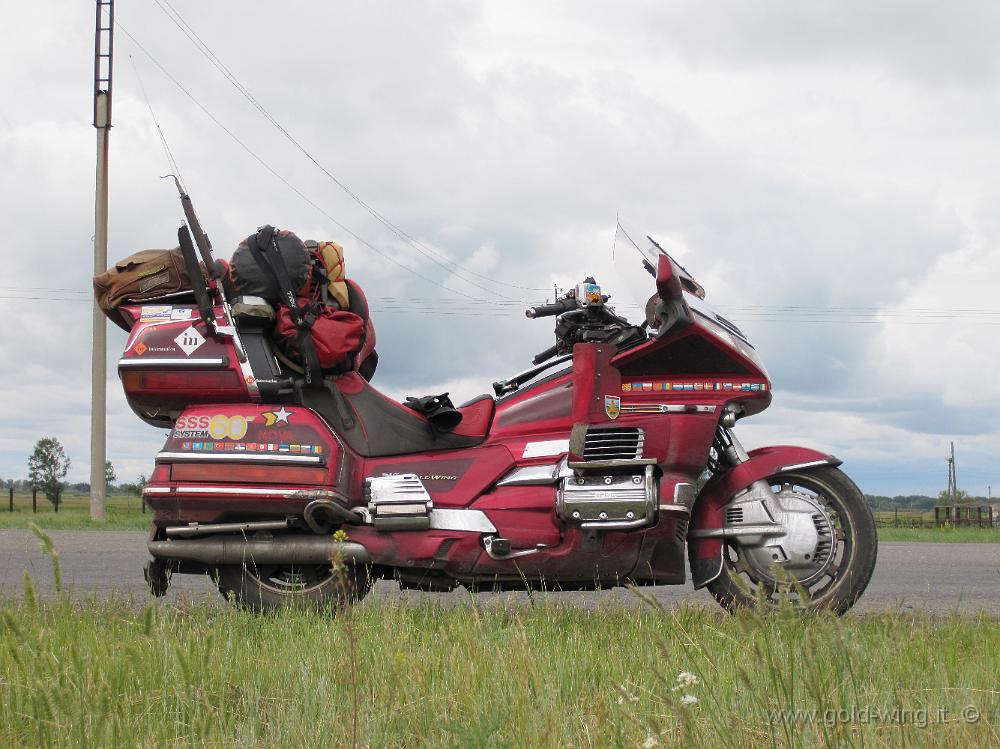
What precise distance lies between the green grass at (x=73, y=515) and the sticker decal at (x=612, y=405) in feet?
10.0

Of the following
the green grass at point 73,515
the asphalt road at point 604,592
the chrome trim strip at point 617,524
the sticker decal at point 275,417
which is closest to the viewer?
the chrome trim strip at point 617,524

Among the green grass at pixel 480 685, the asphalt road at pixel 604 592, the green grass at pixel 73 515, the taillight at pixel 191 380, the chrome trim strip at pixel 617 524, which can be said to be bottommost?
the green grass at pixel 73 515

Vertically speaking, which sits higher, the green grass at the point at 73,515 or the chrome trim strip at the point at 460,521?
the chrome trim strip at the point at 460,521

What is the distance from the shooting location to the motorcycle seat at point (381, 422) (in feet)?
16.3

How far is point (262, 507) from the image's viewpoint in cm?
484

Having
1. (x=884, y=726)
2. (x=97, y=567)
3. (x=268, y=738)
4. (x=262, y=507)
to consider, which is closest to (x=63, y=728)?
(x=268, y=738)

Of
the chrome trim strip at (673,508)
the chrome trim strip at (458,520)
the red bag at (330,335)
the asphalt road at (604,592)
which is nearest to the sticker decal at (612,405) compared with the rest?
the chrome trim strip at (673,508)

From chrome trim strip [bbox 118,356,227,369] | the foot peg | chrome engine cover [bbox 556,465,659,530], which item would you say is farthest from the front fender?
chrome trim strip [bbox 118,356,227,369]

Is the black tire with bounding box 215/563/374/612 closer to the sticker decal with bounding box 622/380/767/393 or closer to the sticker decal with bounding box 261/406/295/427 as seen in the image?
the sticker decal with bounding box 261/406/295/427

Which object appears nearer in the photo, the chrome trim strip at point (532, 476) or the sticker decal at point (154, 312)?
the chrome trim strip at point (532, 476)

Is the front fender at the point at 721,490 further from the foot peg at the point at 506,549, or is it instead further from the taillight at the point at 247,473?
the taillight at the point at 247,473

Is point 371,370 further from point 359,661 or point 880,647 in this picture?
point 880,647

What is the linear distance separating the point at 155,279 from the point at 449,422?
1.59 m

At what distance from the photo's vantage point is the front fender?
4809 millimetres
